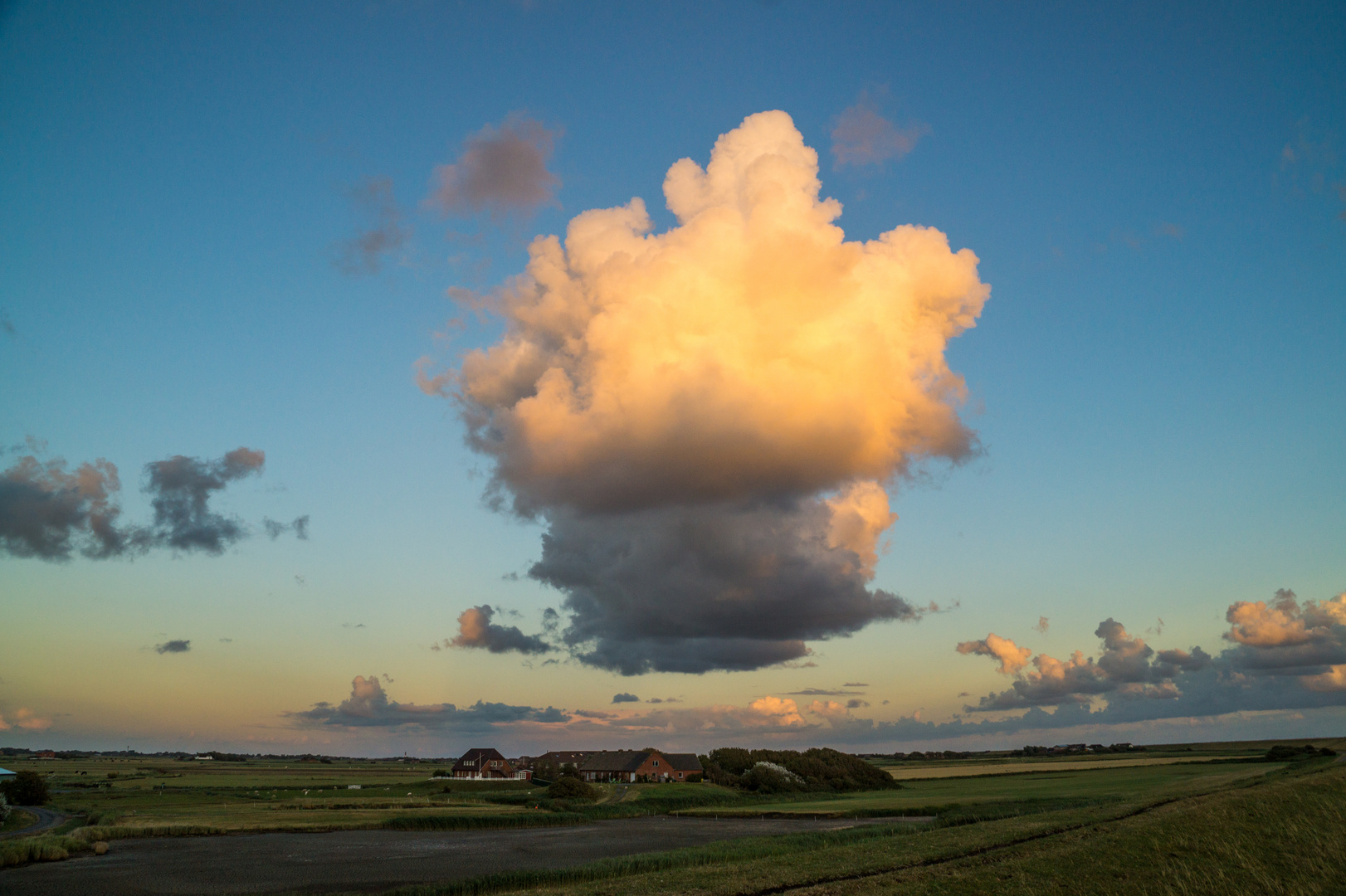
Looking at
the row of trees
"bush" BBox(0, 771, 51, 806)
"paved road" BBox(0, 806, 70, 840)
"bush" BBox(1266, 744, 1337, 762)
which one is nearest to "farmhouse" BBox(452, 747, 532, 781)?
the row of trees

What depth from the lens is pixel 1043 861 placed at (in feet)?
92.0

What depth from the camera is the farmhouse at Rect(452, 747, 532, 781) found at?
139125mm

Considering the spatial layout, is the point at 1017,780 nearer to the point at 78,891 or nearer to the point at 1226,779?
the point at 1226,779

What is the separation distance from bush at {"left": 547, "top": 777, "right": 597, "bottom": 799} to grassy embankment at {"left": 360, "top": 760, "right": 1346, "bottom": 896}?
51943mm

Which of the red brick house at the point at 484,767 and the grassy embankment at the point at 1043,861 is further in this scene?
the red brick house at the point at 484,767

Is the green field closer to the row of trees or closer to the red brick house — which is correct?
the row of trees

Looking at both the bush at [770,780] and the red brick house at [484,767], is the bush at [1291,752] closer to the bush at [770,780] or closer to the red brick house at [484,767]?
the bush at [770,780]

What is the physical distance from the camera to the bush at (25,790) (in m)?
80.2

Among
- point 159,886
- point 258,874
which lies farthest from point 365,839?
point 159,886

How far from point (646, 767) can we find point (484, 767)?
1312 inches

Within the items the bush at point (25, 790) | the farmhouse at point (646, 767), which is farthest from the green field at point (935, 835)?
the farmhouse at point (646, 767)

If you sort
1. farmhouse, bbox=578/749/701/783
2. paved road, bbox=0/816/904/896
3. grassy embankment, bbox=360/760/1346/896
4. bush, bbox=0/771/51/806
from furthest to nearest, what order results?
farmhouse, bbox=578/749/701/783
bush, bbox=0/771/51/806
paved road, bbox=0/816/904/896
grassy embankment, bbox=360/760/1346/896

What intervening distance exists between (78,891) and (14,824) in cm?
4101

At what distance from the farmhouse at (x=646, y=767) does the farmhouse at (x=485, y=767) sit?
49.3 feet
